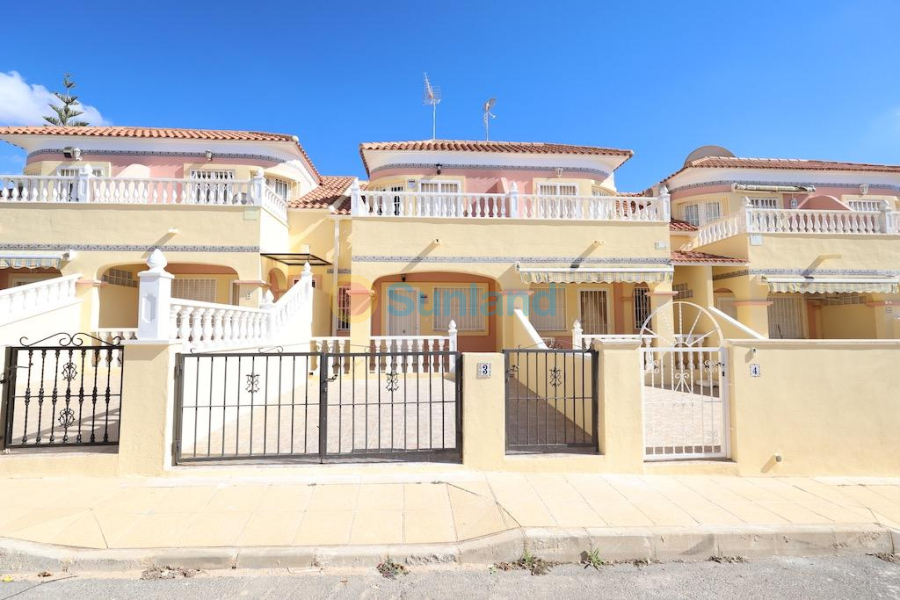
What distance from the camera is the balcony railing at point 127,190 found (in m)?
13.5

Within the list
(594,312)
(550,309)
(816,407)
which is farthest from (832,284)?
(816,407)

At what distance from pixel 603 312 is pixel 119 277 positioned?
19.0 m

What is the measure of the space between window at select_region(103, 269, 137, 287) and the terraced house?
13cm

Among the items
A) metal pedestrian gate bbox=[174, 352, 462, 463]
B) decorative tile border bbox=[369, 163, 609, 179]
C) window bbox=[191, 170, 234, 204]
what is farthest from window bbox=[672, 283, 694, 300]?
window bbox=[191, 170, 234, 204]

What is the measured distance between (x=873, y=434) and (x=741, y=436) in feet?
7.82

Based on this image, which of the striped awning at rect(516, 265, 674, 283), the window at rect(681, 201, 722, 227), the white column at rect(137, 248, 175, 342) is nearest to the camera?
the white column at rect(137, 248, 175, 342)

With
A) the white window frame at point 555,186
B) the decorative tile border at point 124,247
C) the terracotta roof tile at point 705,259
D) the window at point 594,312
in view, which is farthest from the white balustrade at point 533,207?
the decorative tile border at point 124,247

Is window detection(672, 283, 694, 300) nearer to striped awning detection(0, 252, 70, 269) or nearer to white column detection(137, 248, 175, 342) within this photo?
white column detection(137, 248, 175, 342)

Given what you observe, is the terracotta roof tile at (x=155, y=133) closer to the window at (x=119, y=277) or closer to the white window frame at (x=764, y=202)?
the window at (x=119, y=277)

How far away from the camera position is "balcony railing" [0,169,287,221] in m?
13.5

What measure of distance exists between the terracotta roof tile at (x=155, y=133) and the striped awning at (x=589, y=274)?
37.6 ft

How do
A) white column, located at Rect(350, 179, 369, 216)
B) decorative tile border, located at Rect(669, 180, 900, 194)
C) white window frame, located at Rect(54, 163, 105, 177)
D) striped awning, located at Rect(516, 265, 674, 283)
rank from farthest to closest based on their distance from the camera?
decorative tile border, located at Rect(669, 180, 900, 194)
white window frame, located at Rect(54, 163, 105, 177)
striped awning, located at Rect(516, 265, 674, 283)
white column, located at Rect(350, 179, 369, 216)

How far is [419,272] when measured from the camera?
1527 cm

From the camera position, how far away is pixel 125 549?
423cm
